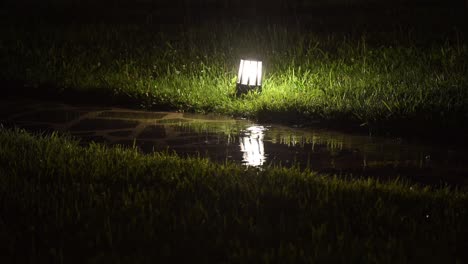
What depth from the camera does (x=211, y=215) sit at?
5.54 metres

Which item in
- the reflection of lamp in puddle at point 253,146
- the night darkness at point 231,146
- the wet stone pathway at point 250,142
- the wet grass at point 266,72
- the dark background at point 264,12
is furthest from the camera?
the dark background at point 264,12

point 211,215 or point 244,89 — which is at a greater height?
point 244,89

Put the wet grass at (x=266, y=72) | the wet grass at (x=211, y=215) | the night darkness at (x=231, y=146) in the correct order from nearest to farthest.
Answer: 1. the wet grass at (x=211, y=215)
2. the night darkness at (x=231, y=146)
3. the wet grass at (x=266, y=72)

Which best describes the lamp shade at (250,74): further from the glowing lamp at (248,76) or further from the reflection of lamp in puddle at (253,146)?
the reflection of lamp in puddle at (253,146)

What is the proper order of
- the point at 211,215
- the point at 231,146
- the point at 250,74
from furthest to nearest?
the point at 250,74
the point at 231,146
the point at 211,215

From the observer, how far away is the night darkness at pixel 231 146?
5059 millimetres

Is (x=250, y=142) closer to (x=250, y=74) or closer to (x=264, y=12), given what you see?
(x=250, y=74)

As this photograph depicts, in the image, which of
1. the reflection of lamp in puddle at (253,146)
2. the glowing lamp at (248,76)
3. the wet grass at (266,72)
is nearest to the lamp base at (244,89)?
the glowing lamp at (248,76)

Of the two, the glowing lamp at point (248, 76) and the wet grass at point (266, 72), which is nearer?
the wet grass at point (266, 72)

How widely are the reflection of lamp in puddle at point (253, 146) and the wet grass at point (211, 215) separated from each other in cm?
84

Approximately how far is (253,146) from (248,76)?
10.5 feet

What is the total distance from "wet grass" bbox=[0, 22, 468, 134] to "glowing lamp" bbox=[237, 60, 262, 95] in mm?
190

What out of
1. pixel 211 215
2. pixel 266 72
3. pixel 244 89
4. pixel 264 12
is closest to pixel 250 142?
pixel 244 89

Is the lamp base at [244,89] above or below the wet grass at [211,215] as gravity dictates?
above
